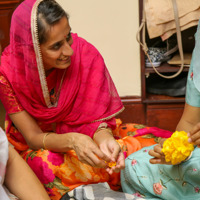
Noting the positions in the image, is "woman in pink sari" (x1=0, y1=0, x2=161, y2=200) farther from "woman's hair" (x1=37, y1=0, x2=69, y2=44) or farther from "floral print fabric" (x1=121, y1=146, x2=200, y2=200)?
"floral print fabric" (x1=121, y1=146, x2=200, y2=200)

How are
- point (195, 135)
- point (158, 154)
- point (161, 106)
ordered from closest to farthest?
1. point (195, 135)
2. point (158, 154)
3. point (161, 106)

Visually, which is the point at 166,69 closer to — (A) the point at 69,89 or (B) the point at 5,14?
(A) the point at 69,89

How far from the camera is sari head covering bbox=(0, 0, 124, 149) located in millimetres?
1674

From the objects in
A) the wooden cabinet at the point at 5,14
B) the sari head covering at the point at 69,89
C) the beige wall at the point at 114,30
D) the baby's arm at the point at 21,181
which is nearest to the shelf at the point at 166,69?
the beige wall at the point at 114,30

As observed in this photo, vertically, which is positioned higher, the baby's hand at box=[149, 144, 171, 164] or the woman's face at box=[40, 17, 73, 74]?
the woman's face at box=[40, 17, 73, 74]

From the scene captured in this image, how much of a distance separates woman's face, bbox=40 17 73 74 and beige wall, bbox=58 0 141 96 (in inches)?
28.5

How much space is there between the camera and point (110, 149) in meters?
1.45

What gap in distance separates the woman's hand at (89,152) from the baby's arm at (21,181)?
23cm

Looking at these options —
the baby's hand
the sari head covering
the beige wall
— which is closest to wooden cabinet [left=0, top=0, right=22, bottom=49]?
the beige wall

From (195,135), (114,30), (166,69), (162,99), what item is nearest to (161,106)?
(162,99)

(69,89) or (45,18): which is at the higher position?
(45,18)

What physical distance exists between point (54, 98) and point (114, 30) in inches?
30.9

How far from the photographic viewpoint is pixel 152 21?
212cm

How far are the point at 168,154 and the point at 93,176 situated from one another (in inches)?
20.2
